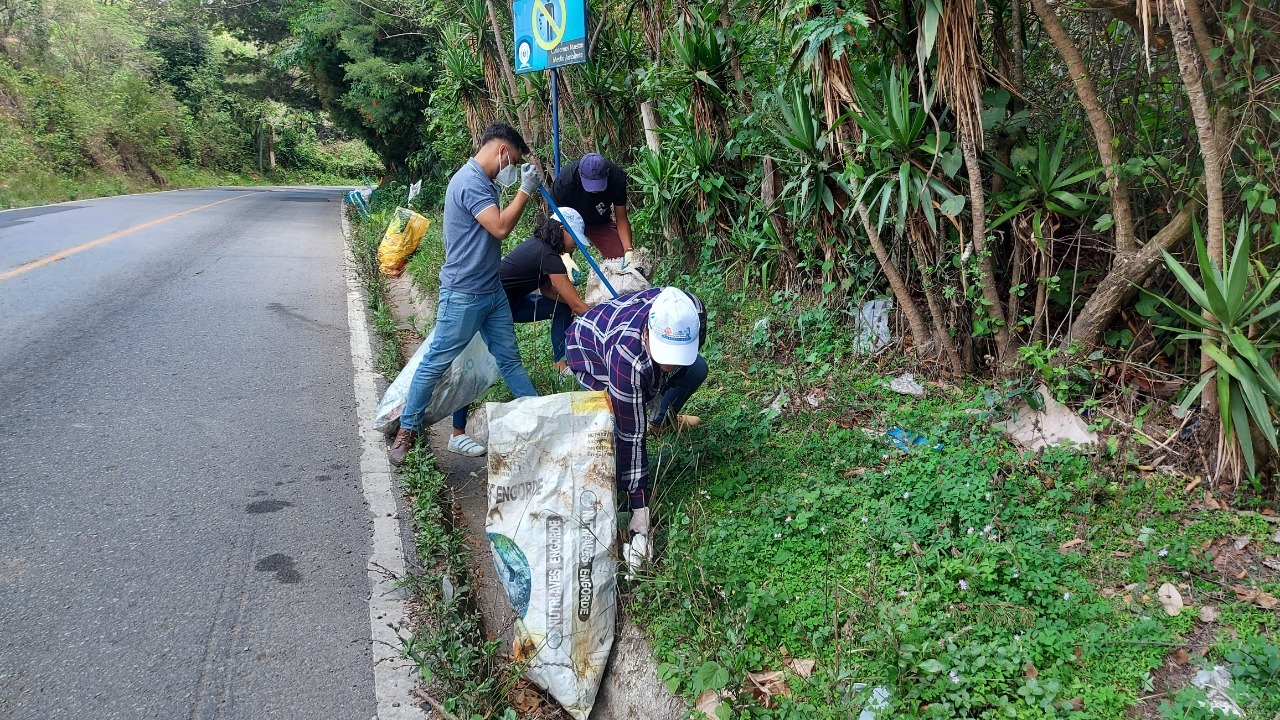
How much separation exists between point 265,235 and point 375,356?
750 centimetres

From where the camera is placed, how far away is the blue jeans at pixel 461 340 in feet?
13.7

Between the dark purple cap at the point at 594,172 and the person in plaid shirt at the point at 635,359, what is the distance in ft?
6.98

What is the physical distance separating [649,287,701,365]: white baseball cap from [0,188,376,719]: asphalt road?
5.18 feet

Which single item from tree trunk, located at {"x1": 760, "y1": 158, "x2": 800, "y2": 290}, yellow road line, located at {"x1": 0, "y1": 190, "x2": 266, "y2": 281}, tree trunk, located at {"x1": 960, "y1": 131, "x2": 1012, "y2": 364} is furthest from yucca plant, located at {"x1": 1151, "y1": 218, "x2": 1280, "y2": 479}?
yellow road line, located at {"x1": 0, "y1": 190, "x2": 266, "y2": 281}

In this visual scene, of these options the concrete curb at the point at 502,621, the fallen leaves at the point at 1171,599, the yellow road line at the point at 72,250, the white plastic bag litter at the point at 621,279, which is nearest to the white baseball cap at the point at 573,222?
the white plastic bag litter at the point at 621,279

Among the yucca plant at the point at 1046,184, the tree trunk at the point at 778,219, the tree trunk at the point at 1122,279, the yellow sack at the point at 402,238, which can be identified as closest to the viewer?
the tree trunk at the point at 1122,279

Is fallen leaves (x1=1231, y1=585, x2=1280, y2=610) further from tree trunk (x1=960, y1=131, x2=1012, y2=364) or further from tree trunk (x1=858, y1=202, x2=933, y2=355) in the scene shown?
tree trunk (x1=858, y1=202, x2=933, y2=355)

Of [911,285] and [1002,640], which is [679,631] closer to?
[1002,640]

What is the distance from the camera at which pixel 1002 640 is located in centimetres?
256

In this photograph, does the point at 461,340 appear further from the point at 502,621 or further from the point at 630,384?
the point at 502,621

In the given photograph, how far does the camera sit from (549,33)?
6.21m

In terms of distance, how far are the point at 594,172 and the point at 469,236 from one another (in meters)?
1.59

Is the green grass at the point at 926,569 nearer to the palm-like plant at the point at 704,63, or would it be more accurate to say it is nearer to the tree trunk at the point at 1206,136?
the tree trunk at the point at 1206,136

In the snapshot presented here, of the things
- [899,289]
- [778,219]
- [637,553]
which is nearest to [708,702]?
[637,553]
